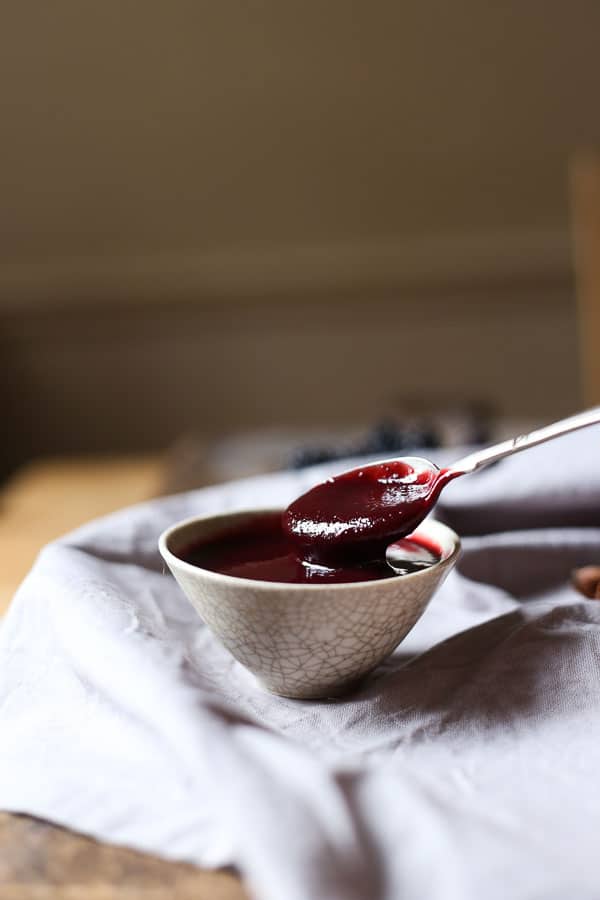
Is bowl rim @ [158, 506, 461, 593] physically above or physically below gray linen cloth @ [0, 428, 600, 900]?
above

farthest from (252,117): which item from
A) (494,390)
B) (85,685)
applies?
(85,685)

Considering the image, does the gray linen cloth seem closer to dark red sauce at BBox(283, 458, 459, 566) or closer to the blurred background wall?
dark red sauce at BBox(283, 458, 459, 566)

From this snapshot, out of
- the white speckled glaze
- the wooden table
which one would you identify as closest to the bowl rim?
the white speckled glaze

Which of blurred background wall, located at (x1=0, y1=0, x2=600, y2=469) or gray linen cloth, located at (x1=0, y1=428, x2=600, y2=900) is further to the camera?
blurred background wall, located at (x1=0, y1=0, x2=600, y2=469)

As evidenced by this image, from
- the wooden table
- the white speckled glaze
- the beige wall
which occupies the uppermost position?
the beige wall

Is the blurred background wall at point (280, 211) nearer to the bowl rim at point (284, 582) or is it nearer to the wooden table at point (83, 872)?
the bowl rim at point (284, 582)

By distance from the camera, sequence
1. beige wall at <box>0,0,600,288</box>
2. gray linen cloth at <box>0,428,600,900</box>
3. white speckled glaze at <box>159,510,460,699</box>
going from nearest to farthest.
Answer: gray linen cloth at <box>0,428,600,900</box> → white speckled glaze at <box>159,510,460,699</box> → beige wall at <box>0,0,600,288</box>

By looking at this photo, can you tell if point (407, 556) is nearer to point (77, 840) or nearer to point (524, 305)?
point (77, 840)
